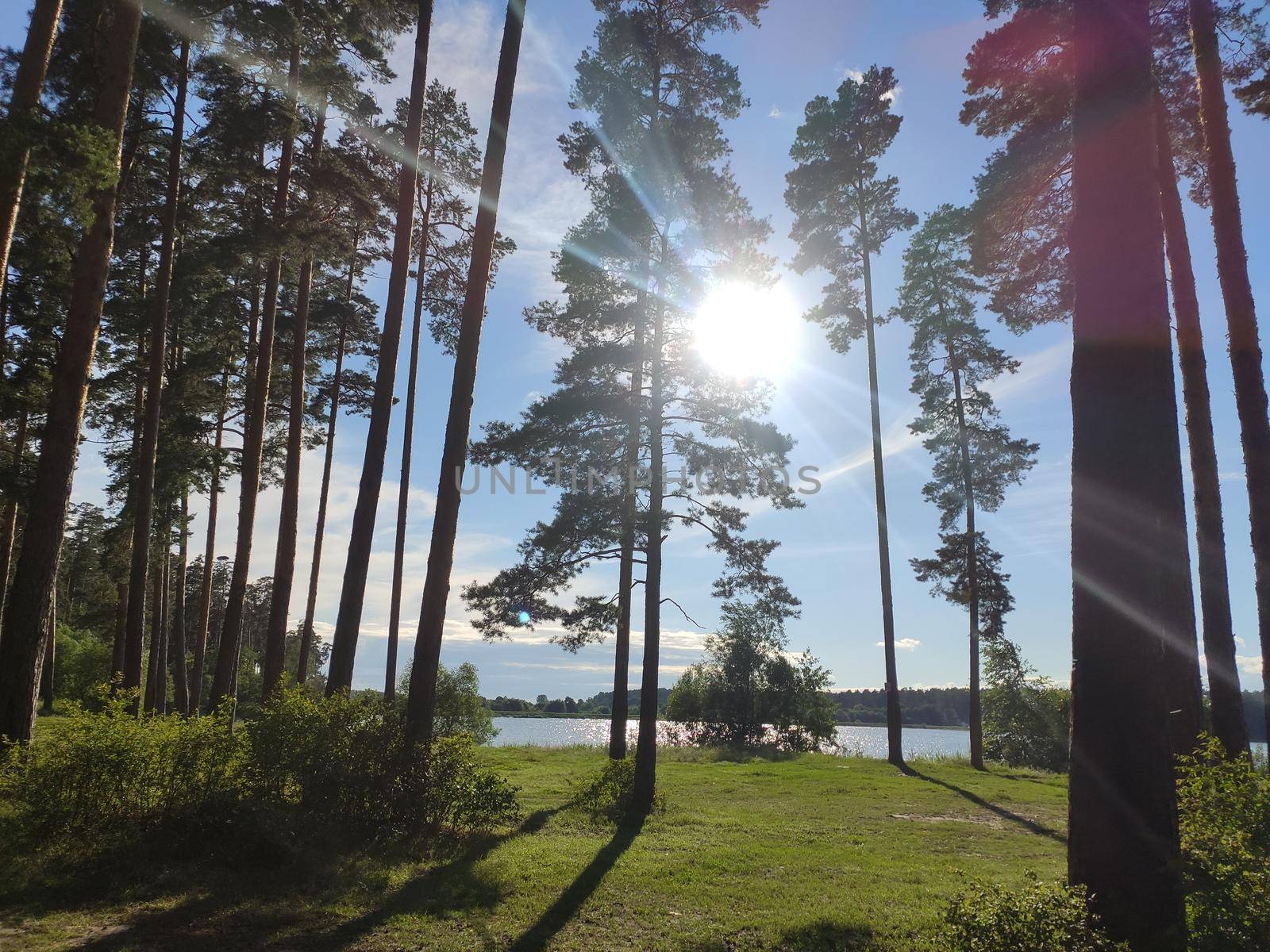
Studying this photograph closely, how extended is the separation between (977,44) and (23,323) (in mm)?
21254

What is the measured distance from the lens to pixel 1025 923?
3887 millimetres

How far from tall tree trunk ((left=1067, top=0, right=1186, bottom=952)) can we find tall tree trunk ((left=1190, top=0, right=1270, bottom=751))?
511 cm

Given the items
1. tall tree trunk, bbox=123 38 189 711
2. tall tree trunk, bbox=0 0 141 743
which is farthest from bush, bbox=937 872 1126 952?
tall tree trunk, bbox=123 38 189 711

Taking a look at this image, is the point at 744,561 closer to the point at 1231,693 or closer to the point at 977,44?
the point at 1231,693

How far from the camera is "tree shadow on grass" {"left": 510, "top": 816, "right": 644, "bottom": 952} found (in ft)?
18.6

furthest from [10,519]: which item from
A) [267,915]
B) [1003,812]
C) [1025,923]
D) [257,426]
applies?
[1003,812]

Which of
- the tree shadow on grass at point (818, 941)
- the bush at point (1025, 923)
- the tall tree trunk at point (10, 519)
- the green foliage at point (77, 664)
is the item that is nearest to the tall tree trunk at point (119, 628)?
the tall tree trunk at point (10, 519)

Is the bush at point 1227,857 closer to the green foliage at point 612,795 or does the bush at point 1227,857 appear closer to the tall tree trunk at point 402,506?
the green foliage at point 612,795

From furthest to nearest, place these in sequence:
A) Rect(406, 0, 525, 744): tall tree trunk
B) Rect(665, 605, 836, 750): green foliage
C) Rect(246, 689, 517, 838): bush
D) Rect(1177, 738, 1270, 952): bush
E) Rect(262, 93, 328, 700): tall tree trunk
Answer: Rect(665, 605, 836, 750): green foliage < Rect(262, 93, 328, 700): tall tree trunk < Rect(406, 0, 525, 744): tall tree trunk < Rect(246, 689, 517, 838): bush < Rect(1177, 738, 1270, 952): bush

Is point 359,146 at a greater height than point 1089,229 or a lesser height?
greater

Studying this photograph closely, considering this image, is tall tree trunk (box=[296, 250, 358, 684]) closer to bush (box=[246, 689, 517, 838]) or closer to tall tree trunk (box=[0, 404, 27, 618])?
tall tree trunk (box=[0, 404, 27, 618])

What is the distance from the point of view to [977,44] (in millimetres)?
10500

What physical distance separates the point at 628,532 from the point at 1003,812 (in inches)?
358

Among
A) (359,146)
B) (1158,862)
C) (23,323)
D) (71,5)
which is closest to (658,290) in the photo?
(359,146)
